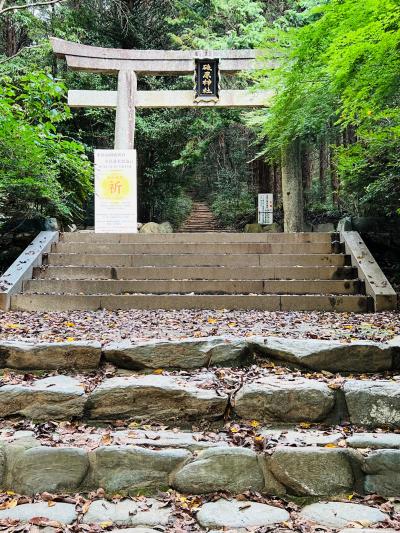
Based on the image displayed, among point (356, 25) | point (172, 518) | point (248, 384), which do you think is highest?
point (356, 25)

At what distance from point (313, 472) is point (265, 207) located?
1163 cm

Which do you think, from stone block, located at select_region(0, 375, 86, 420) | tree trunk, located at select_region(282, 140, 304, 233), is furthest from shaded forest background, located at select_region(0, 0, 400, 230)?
stone block, located at select_region(0, 375, 86, 420)

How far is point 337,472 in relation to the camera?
192cm

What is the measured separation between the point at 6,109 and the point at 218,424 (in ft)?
13.4

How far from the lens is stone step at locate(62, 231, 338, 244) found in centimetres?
659

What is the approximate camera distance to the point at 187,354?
9.30ft

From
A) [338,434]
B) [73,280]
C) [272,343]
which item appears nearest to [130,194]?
[73,280]

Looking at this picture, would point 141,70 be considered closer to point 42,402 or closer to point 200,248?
point 200,248

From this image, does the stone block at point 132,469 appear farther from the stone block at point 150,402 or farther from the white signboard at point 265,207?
the white signboard at point 265,207

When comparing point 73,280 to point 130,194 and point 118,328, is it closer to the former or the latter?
point 118,328

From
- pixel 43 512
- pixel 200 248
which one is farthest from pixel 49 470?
pixel 200 248

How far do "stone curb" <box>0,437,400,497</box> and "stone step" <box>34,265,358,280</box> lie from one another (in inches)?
150

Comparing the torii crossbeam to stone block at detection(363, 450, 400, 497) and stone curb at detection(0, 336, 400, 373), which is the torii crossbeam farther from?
stone block at detection(363, 450, 400, 497)

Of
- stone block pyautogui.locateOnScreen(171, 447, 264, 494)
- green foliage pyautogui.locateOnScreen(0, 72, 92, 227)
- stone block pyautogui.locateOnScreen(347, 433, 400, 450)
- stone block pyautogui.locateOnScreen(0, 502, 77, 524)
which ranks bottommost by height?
stone block pyautogui.locateOnScreen(0, 502, 77, 524)
